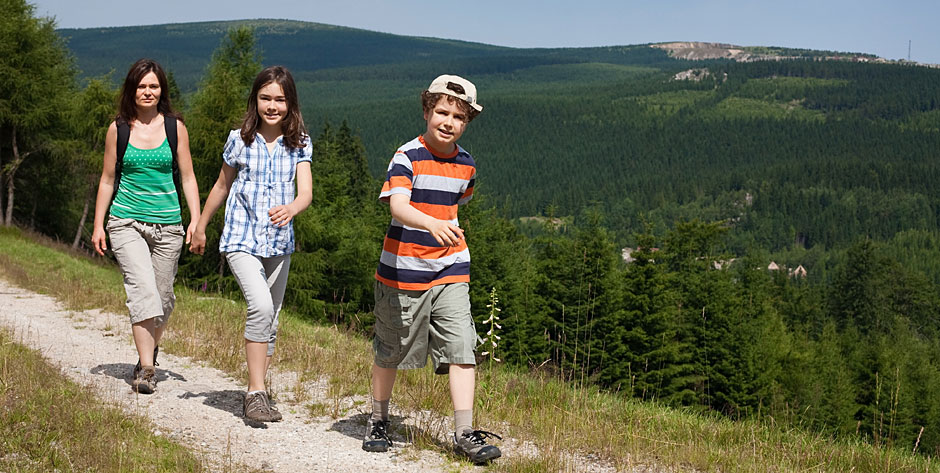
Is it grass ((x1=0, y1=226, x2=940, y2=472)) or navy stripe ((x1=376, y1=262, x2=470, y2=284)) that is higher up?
navy stripe ((x1=376, y1=262, x2=470, y2=284))

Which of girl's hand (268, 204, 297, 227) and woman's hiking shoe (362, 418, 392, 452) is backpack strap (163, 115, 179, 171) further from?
woman's hiking shoe (362, 418, 392, 452)

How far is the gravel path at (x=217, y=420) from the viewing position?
4574mm

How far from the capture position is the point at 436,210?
458 centimetres

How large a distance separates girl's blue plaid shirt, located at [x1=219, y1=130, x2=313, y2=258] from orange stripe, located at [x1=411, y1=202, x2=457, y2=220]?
1.05m

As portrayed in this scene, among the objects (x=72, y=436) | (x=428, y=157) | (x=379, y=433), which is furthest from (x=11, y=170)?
(x=428, y=157)

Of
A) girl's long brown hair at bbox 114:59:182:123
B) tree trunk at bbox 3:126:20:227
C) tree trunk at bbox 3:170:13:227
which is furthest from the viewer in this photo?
tree trunk at bbox 3:126:20:227

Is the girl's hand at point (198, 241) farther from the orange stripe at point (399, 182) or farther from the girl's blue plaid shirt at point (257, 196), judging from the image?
the orange stripe at point (399, 182)

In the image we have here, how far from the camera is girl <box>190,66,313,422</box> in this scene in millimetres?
5098

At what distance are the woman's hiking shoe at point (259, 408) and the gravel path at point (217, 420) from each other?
0.05 meters

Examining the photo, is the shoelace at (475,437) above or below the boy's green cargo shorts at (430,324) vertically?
below

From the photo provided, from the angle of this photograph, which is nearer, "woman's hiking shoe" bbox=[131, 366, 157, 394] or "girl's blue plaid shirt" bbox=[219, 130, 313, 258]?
"girl's blue plaid shirt" bbox=[219, 130, 313, 258]

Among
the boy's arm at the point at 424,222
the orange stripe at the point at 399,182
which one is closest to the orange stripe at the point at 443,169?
the orange stripe at the point at 399,182

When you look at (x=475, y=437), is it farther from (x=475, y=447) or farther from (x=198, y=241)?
(x=198, y=241)

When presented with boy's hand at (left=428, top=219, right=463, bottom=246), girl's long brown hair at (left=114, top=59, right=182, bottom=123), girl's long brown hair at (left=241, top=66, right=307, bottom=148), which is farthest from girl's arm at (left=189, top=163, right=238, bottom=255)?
boy's hand at (left=428, top=219, right=463, bottom=246)
